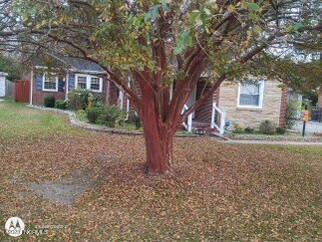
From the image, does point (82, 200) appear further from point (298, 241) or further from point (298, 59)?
point (298, 59)

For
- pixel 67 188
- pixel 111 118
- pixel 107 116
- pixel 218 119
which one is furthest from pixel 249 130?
pixel 67 188

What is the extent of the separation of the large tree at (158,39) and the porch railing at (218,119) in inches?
261

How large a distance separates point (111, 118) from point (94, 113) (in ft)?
3.02

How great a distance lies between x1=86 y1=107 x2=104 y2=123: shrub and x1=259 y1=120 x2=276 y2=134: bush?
7068 millimetres

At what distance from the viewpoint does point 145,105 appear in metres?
7.92

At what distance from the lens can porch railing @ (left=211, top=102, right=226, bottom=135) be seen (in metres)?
16.5

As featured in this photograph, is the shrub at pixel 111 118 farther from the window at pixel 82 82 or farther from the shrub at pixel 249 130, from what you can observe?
the window at pixel 82 82

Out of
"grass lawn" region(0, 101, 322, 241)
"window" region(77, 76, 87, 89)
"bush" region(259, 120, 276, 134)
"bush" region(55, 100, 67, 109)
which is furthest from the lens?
"window" region(77, 76, 87, 89)

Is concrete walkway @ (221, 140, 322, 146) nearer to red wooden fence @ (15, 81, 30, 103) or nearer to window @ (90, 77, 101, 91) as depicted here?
window @ (90, 77, 101, 91)

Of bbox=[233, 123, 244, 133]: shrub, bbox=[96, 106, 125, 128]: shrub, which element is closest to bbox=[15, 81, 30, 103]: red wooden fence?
bbox=[96, 106, 125, 128]: shrub

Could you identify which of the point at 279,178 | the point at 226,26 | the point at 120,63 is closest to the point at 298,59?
the point at 279,178

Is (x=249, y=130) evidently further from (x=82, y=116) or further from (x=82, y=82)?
(x=82, y=82)

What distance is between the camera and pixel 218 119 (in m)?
17.7

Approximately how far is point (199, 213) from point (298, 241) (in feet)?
5.02
